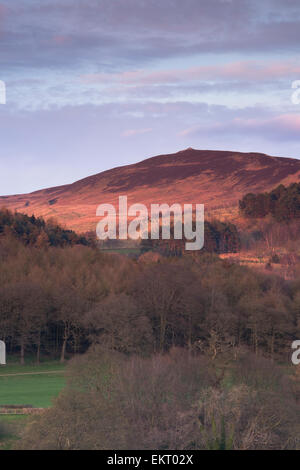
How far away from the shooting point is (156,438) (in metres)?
26.2

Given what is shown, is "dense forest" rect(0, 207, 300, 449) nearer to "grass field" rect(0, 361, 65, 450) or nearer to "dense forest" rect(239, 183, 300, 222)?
"grass field" rect(0, 361, 65, 450)

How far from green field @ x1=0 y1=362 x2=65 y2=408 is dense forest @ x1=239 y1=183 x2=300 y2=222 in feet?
340

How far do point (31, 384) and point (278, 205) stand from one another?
375ft

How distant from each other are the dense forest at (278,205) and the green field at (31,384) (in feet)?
340

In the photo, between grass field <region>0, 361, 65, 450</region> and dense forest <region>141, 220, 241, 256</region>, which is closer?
grass field <region>0, 361, 65, 450</region>

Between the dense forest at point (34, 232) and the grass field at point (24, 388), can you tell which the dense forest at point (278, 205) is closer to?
the dense forest at point (34, 232)

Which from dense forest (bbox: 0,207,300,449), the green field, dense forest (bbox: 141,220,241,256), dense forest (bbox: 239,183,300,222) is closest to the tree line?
dense forest (bbox: 0,207,300,449)

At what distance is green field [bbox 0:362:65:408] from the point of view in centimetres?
4537

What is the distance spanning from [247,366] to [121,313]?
2563cm

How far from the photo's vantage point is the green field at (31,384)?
149 ft
